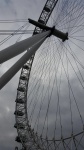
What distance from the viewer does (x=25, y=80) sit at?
61188 mm

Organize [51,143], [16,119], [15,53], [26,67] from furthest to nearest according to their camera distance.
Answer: [16,119]
[26,67]
[51,143]
[15,53]

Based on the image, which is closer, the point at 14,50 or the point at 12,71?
the point at 14,50

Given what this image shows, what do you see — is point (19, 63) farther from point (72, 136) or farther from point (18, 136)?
point (18, 136)

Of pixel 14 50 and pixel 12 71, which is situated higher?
pixel 14 50

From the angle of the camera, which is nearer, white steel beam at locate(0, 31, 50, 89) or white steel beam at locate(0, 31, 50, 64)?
white steel beam at locate(0, 31, 50, 64)

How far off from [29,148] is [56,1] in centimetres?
3515

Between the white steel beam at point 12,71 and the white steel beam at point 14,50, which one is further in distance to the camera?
the white steel beam at point 12,71

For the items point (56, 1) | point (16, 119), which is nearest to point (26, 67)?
point (16, 119)

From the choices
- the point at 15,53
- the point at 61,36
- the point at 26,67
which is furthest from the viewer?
the point at 26,67

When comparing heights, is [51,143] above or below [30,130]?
below

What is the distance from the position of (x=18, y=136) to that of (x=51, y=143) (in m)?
17.8

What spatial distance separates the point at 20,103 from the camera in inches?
2489

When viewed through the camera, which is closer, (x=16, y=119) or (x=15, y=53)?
Answer: (x=15, y=53)

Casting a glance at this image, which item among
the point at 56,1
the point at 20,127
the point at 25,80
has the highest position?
the point at 56,1
